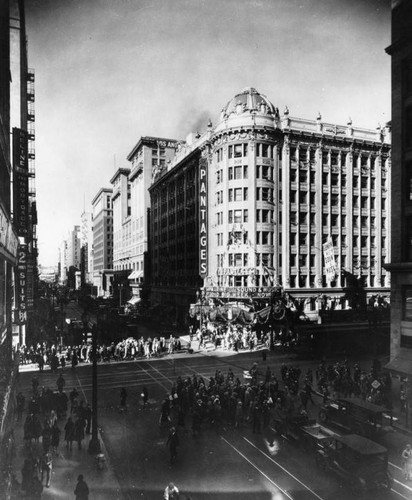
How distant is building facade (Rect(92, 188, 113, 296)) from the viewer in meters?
155

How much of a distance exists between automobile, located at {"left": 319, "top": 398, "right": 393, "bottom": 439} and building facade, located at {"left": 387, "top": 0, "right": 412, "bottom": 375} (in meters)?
6.94

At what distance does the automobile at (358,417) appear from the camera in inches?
741

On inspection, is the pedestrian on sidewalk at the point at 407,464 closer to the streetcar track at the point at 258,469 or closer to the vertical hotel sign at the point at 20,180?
the streetcar track at the point at 258,469

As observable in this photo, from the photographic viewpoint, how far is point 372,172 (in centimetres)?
6506

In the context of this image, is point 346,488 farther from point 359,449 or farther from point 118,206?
point 118,206

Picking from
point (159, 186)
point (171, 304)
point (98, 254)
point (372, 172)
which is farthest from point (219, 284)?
point (98, 254)

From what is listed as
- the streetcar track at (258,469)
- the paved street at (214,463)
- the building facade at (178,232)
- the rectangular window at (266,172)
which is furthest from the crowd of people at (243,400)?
the building facade at (178,232)

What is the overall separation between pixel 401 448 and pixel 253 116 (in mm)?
47087

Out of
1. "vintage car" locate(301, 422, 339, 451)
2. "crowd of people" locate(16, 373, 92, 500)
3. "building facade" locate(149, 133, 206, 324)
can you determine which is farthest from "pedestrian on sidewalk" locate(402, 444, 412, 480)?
"building facade" locate(149, 133, 206, 324)

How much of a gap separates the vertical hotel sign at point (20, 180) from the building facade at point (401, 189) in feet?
83.1

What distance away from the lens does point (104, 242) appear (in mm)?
159125

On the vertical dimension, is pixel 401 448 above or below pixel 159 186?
below

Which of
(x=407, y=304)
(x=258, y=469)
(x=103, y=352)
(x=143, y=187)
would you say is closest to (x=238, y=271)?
(x=103, y=352)

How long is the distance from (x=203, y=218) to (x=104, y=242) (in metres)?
104
